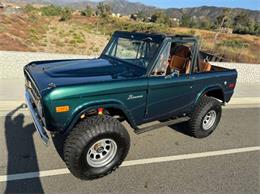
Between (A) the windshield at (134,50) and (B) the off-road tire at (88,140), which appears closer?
(B) the off-road tire at (88,140)

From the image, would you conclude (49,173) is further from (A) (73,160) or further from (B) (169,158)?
(B) (169,158)

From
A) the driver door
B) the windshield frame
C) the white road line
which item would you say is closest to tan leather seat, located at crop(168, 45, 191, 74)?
the driver door

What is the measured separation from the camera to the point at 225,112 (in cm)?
692

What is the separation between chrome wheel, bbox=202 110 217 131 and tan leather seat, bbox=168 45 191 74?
99 centimetres

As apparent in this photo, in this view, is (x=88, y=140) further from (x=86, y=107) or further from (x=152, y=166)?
(x=152, y=166)

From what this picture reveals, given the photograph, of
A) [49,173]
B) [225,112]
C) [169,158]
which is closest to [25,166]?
[49,173]

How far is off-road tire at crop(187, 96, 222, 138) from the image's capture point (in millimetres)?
5008

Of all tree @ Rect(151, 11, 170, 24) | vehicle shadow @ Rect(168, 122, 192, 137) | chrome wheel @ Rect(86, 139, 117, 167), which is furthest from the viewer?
tree @ Rect(151, 11, 170, 24)

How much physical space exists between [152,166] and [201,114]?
4.88 ft

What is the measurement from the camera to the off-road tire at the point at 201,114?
197 inches

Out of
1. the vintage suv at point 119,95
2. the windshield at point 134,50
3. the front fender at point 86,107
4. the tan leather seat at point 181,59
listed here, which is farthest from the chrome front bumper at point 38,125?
the tan leather seat at point 181,59

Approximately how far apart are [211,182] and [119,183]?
4.20ft

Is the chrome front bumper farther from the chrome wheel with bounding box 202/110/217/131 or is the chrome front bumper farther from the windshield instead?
the chrome wheel with bounding box 202/110/217/131

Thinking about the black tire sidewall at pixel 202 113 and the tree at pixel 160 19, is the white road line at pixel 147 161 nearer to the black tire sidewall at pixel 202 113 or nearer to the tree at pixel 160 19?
the black tire sidewall at pixel 202 113
